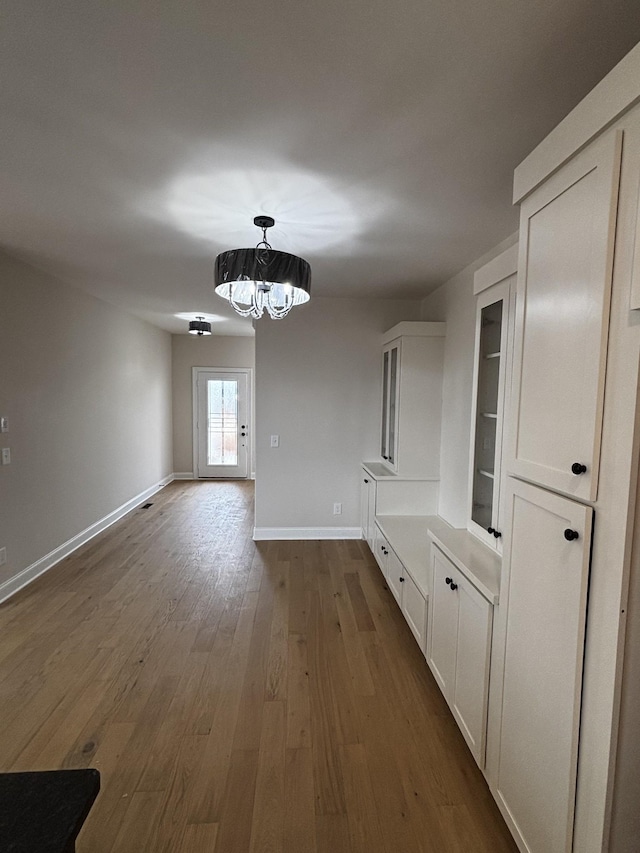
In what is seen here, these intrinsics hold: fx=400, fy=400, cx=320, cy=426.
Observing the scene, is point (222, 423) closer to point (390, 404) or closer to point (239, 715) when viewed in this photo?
point (390, 404)

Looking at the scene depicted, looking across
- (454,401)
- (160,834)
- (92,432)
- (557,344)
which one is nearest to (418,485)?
(454,401)

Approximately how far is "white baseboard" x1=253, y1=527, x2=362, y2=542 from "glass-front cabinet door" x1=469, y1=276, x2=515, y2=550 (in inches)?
81.0

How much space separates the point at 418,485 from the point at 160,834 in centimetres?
264

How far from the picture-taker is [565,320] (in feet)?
3.62

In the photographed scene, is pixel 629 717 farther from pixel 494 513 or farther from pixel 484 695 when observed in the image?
pixel 494 513

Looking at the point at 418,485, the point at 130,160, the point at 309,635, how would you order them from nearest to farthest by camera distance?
the point at 130,160 < the point at 309,635 < the point at 418,485

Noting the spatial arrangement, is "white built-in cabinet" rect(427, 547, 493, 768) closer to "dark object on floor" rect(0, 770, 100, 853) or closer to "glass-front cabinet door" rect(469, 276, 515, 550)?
"glass-front cabinet door" rect(469, 276, 515, 550)

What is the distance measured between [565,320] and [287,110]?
1160mm

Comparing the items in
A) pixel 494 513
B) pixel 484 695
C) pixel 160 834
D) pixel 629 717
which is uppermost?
pixel 494 513

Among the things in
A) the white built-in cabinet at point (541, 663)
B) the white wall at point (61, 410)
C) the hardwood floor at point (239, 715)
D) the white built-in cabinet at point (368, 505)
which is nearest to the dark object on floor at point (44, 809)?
the hardwood floor at point (239, 715)

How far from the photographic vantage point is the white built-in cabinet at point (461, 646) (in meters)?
1.55

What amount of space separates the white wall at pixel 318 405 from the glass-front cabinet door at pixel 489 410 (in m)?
1.97

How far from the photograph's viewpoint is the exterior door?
7.11 m

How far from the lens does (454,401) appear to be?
3.15 metres
